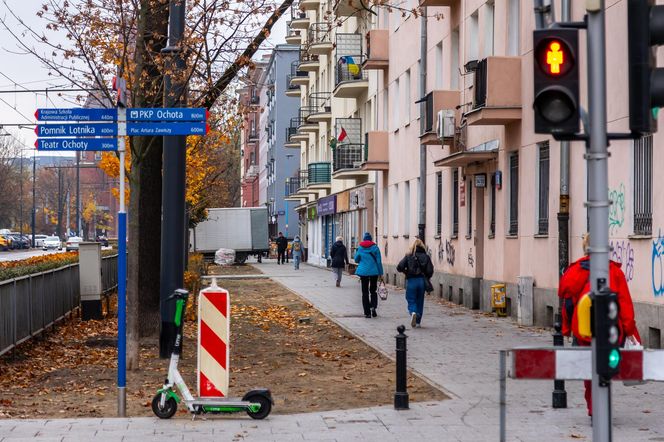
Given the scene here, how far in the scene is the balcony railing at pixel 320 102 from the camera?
62.1 meters

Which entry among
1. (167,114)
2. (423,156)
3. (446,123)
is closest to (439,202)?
(423,156)

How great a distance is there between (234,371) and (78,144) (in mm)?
4687

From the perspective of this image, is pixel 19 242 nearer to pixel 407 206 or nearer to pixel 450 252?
pixel 407 206

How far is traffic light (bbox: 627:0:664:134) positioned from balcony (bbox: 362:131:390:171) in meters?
35.6

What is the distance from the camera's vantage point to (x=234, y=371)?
52.1 feet

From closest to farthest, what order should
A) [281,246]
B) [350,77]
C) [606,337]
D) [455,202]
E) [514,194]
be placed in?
[606,337], [514,194], [455,202], [350,77], [281,246]

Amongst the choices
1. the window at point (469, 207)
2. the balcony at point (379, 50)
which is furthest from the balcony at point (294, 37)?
the window at point (469, 207)

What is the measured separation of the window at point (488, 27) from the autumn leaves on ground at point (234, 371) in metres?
7.65

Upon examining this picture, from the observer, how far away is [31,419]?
448 inches

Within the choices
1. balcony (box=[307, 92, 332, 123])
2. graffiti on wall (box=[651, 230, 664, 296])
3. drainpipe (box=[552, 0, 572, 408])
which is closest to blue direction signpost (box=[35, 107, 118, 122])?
graffiti on wall (box=[651, 230, 664, 296])

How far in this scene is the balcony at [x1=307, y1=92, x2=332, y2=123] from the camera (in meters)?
61.2

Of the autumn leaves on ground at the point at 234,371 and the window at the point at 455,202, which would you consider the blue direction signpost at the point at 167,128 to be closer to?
the autumn leaves on ground at the point at 234,371

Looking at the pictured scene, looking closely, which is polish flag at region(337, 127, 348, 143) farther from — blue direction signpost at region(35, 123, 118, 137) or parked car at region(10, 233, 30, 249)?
parked car at region(10, 233, 30, 249)

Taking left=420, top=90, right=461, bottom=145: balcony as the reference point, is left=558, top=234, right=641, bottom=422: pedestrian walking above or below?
below
